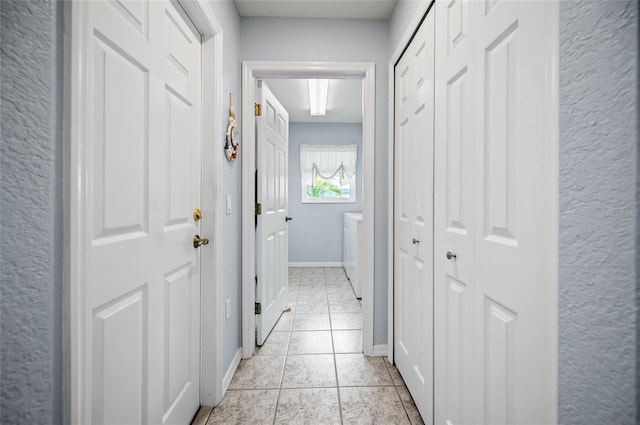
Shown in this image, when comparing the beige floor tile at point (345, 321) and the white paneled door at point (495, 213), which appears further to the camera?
the beige floor tile at point (345, 321)

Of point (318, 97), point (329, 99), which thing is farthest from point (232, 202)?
point (329, 99)

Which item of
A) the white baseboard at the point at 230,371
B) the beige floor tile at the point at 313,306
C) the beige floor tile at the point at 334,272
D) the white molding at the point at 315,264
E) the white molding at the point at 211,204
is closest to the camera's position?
the white molding at the point at 211,204

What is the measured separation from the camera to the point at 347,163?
5434 mm

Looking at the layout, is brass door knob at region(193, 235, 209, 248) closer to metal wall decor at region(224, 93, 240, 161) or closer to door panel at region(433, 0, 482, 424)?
metal wall decor at region(224, 93, 240, 161)

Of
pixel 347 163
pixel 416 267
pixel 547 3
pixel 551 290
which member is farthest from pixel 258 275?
pixel 347 163

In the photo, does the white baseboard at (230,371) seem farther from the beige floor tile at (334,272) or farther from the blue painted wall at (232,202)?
the beige floor tile at (334,272)

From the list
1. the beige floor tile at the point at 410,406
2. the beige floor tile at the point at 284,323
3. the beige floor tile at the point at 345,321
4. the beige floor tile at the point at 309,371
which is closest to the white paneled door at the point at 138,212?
the beige floor tile at the point at 309,371

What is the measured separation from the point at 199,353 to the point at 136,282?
0.75m

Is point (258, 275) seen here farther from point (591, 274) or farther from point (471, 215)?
point (591, 274)

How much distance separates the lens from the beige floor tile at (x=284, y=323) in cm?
267

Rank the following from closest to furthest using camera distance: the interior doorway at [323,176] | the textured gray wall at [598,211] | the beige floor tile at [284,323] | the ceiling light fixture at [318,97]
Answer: the textured gray wall at [598,211] < the beige floor tile at [284,323] < the ceiling light fixture at [318,97] < the interior doorway at [323,176]

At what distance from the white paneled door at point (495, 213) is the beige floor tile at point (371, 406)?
30 centimetres

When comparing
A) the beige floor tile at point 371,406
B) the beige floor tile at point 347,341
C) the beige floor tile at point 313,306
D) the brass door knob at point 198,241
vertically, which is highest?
the brass door knob at point 198,241

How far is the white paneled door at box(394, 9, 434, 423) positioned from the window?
133 inches
